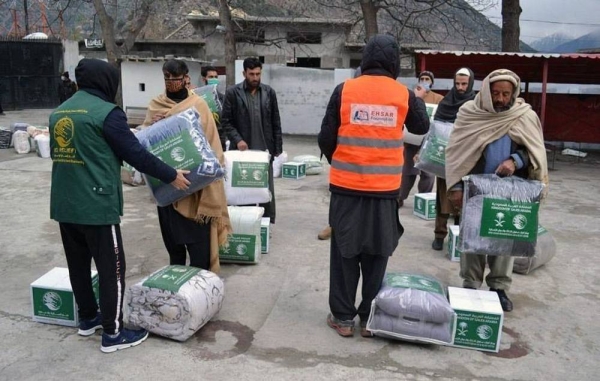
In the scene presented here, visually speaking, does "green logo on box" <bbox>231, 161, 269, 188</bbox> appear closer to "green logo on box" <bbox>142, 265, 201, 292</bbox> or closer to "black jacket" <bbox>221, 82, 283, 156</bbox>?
"black jacket" <bbox>221, 82, 283, 156</bbox>

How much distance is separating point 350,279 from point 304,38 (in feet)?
68.0

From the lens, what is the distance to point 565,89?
12828 millimetres

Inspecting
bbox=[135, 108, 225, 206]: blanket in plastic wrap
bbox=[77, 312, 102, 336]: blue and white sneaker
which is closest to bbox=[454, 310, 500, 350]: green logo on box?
bbox=[135, 108, 225, 206]: blanket in plastic wrap

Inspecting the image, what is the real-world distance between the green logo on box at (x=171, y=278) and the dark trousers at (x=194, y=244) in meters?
0.37

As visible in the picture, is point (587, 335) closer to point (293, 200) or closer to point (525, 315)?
point (525, 315)

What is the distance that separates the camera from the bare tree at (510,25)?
13508 mm

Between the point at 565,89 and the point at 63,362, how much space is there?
12.8 metres

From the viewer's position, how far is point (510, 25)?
13578mm

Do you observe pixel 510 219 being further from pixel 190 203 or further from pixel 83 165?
pixel 83 165

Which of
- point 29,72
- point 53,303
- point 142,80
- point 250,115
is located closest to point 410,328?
point 53,303

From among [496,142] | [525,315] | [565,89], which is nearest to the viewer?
[496,142]

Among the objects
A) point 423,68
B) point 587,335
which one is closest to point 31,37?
point 423,68

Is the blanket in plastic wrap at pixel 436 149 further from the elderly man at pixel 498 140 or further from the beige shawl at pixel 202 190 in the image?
the beige shawl at pixel 202 190

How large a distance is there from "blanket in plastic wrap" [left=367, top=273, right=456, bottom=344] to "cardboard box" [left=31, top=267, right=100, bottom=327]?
1.79 m
